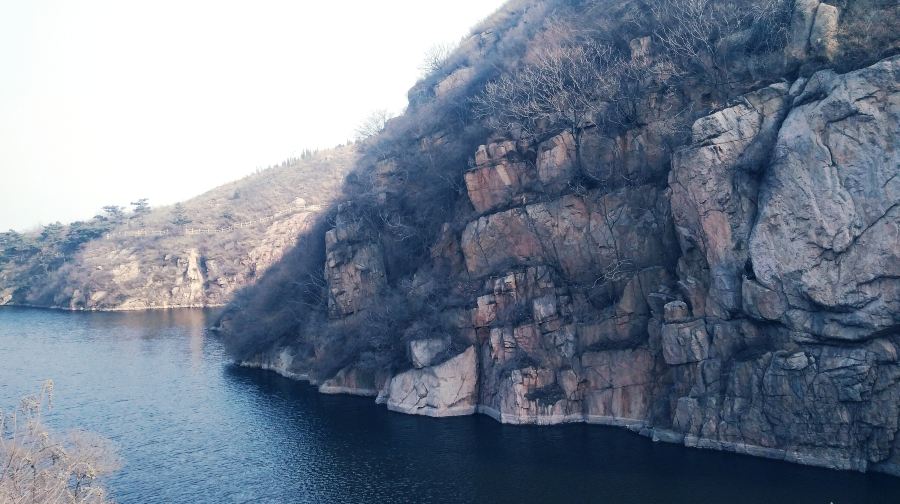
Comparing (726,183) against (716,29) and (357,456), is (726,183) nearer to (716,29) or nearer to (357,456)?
(716,29)

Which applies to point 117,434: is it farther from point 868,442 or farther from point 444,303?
point 868,442

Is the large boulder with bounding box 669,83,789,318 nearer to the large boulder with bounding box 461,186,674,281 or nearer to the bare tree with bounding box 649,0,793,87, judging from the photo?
the large boulder with bounding box 461,186,674,281

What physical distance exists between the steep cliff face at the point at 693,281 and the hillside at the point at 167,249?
5681cm

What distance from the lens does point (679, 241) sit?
36594 millimetres

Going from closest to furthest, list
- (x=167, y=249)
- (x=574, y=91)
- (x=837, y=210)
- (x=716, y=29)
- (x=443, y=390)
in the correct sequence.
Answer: (x=837, y=210) < (x=716, y=29) < (x=443, y=390) < (x=574, y=91) < (x=167, y=249)

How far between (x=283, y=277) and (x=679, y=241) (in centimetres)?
3847

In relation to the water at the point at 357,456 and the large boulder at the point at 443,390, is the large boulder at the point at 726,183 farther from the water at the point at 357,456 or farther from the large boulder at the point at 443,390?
the large boulder at the point at 443,390

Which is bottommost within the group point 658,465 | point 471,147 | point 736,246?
point 658,465

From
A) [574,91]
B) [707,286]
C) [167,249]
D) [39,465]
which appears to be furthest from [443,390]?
[167,249]

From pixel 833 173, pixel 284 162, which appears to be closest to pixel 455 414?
pixel 833 173

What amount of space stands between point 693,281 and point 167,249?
10400cm

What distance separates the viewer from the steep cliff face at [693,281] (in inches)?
1176

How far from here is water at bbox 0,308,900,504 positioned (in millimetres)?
28719

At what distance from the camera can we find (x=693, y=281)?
3512cm
